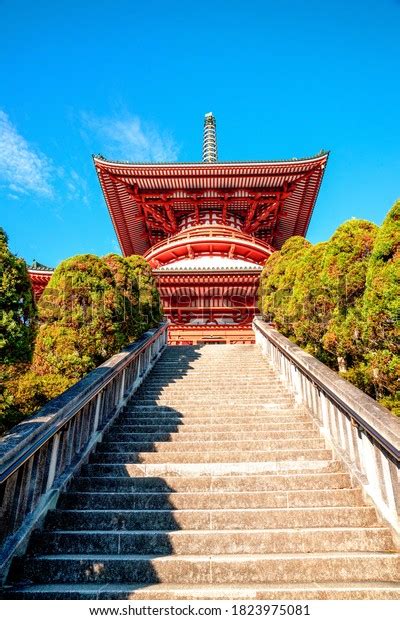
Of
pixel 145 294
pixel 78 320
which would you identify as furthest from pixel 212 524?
pixel 145 294

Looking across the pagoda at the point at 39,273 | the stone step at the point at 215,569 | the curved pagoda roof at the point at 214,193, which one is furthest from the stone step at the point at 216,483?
the curved pagoda roof at the point at 214,193

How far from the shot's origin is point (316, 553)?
117 inches

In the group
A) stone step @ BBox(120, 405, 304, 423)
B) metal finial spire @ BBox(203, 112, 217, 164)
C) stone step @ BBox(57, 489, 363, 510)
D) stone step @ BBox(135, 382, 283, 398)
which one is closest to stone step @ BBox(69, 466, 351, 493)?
stone step @ BBox(57, 489, 363, 510)

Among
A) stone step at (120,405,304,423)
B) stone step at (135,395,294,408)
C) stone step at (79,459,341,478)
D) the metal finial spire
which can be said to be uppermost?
the metal finial spire

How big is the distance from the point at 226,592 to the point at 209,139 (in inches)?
1581

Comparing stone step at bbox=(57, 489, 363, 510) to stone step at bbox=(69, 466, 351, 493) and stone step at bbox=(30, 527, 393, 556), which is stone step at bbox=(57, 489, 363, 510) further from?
stone step at bbox=(30, 527, 393, 556)

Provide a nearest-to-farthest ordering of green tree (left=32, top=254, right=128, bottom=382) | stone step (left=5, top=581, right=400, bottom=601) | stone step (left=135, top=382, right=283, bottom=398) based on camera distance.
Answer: stone step (left=5, top=581, right=400, bottom=601) < green tree (left=32, top=254, right=128, bottom=382) < stone step (left=135, top=382, right=283, bottom=398)

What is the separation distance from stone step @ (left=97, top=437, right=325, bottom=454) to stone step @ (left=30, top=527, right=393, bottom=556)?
147 centimetres

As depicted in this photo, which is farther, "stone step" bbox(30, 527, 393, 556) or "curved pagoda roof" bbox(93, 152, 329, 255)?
"curved pagoda roof" bbox(93, 152, 329, 255)

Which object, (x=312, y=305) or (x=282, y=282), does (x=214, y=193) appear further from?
(x=312, y=305)

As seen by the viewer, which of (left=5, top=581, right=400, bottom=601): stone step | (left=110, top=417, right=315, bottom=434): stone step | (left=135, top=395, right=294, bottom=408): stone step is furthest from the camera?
(left=135, top=395, right=294, bottom=408): stone step

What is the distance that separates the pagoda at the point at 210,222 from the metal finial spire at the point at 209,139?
17.0 meters

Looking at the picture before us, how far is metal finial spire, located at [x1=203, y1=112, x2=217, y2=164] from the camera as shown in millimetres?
36072

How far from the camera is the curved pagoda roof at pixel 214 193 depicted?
61.3 ft
